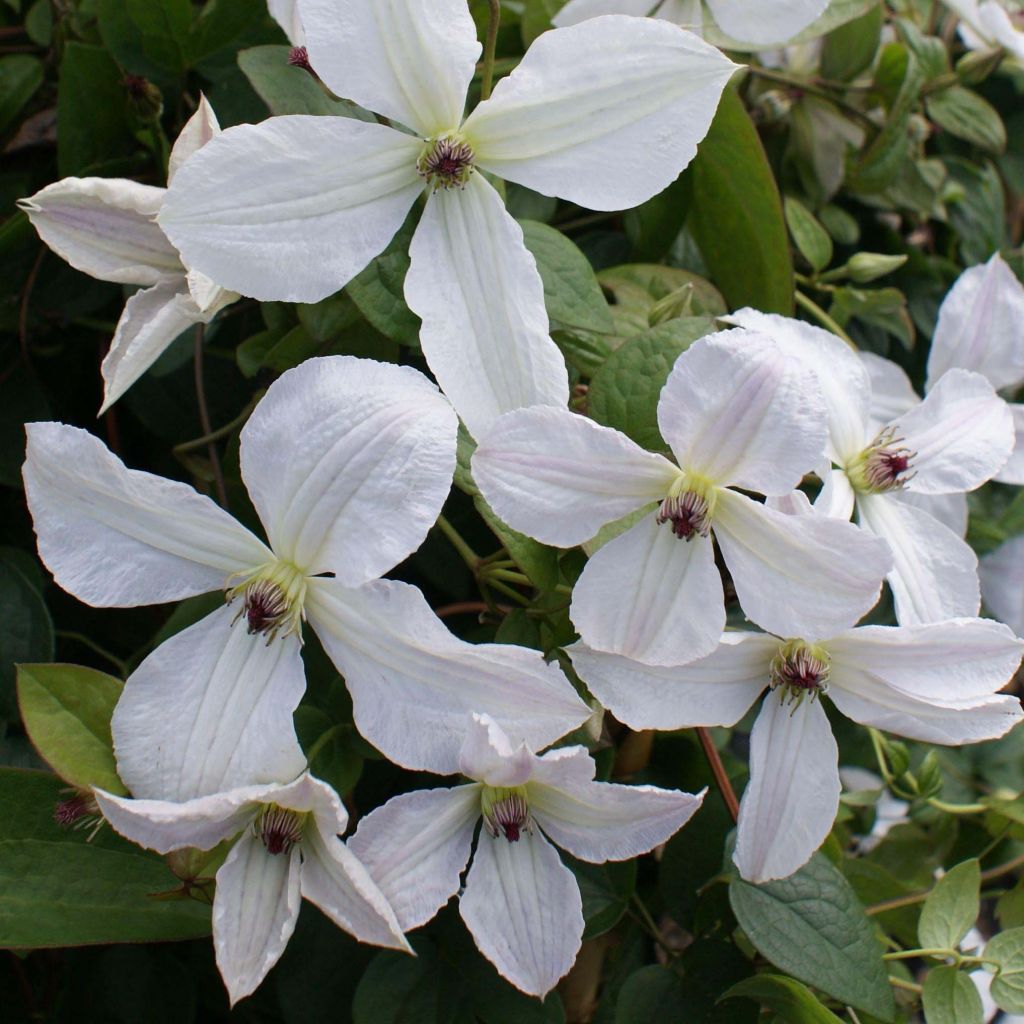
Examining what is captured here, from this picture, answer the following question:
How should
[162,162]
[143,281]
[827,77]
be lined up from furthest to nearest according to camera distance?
[827,77]
[162,162]
[143,281]

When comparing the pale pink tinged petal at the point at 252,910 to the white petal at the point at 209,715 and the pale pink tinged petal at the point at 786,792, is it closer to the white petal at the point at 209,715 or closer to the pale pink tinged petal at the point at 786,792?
the white petal at the point at 209,715

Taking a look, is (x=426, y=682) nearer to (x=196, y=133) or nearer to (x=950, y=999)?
(x=196, y=133)

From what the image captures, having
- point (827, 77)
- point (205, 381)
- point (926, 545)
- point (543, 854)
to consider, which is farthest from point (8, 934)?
point (827, 77)

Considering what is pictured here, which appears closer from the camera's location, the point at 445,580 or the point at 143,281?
the point at 143,281

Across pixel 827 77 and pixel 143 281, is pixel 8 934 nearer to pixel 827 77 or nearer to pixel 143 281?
pixel 143 281

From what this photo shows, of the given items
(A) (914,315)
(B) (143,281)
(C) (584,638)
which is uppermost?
(B) (143,281)

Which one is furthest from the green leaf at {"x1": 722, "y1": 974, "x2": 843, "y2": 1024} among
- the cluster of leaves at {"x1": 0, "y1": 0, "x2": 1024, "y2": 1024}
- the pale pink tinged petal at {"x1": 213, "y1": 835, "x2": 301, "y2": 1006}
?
the pale pink tinged petal at {"x1": 213, "y1": 835, "x2": 301, "y2": 1006}

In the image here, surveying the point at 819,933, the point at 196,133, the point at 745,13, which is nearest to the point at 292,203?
the point at 196,133
